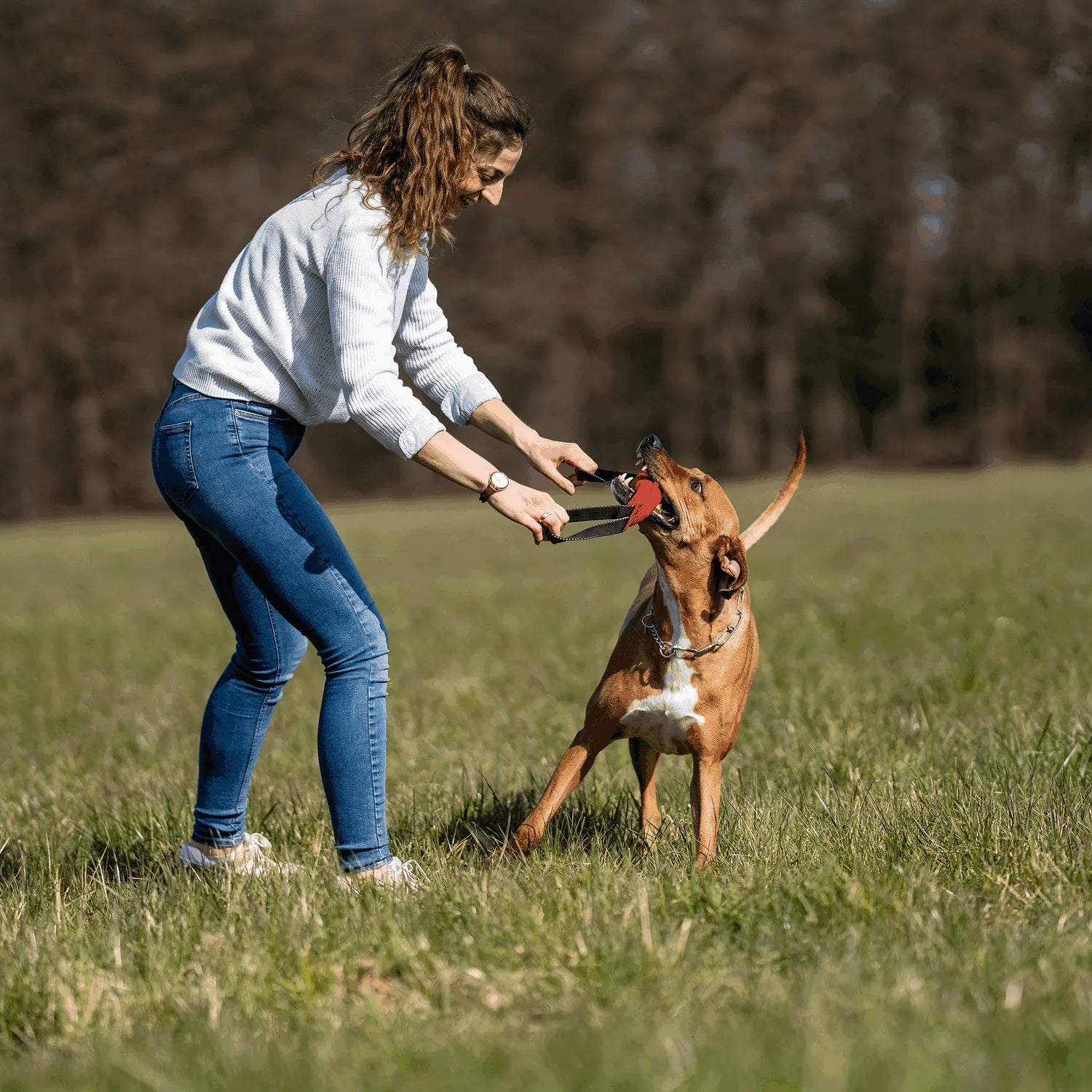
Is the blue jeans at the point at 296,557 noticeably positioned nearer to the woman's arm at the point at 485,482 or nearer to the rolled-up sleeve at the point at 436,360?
the woman's arm at the point at 485,482

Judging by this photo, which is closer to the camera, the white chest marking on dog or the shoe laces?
the shoe laces

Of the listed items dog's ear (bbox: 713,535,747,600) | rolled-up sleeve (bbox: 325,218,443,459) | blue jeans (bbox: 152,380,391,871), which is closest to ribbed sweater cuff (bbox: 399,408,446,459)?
rolled-up sleeve (bbox: 325,218,443,459)

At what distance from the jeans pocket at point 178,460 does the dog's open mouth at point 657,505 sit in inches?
47.7

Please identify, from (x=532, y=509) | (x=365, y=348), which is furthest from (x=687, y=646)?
(x=365, y=348)

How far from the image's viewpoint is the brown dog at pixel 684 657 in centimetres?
403

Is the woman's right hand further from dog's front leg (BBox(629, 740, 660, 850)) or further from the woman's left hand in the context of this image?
dog's front leg (BBox(629, 740, 660, 850))

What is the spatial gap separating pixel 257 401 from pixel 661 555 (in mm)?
1374

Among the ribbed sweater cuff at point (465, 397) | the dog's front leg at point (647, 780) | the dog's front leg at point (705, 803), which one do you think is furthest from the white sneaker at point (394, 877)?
the ribbed sweater cuff at point (465, 397)

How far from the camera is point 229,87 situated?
1251 inches

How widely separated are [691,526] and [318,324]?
1.33 metres

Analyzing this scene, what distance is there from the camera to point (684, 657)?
4074 mm

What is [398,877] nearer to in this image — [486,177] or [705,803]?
[705,803]

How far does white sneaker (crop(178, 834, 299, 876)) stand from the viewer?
3648 mm

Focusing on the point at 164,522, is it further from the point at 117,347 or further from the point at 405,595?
the point at 405,595
